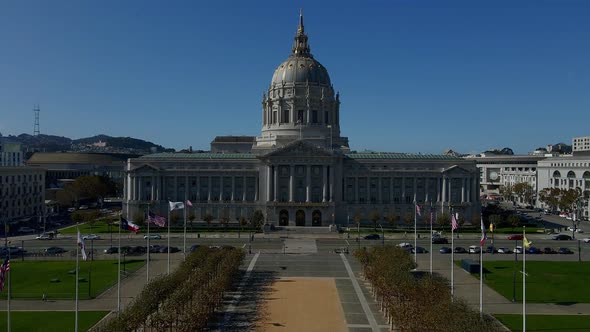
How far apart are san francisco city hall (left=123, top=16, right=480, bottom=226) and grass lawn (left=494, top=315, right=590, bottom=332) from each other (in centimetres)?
7320

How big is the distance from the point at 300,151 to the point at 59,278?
6668 cm

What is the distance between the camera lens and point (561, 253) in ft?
299

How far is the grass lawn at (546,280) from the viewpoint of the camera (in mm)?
61062

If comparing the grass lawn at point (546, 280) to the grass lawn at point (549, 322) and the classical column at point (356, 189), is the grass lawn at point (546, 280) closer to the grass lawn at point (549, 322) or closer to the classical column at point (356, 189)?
the grass lawn at point (549, 322)

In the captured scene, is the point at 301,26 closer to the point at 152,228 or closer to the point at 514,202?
the point at 152,228

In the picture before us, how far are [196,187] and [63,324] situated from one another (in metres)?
80.7

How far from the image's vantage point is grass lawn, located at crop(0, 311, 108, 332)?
Answer: 48.1 meters

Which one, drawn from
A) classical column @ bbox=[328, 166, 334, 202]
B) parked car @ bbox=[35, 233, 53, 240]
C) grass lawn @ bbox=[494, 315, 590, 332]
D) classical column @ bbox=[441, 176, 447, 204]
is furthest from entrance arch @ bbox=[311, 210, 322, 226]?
grass lawn @ bbox=[494, 315, 590, 332]

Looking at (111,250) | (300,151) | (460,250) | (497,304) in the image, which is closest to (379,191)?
(300,151)

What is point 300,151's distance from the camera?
126625mm

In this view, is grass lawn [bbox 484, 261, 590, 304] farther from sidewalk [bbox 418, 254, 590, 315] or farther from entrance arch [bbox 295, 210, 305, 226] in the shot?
entrance arch [bbox 295, 210, 305, 226]

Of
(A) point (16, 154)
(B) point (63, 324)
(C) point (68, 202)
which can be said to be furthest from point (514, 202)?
(B) point (63, 324)

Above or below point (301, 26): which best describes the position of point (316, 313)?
below

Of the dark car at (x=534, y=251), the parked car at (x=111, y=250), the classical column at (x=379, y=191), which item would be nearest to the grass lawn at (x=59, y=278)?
the parked car at (x=111, y=250)
